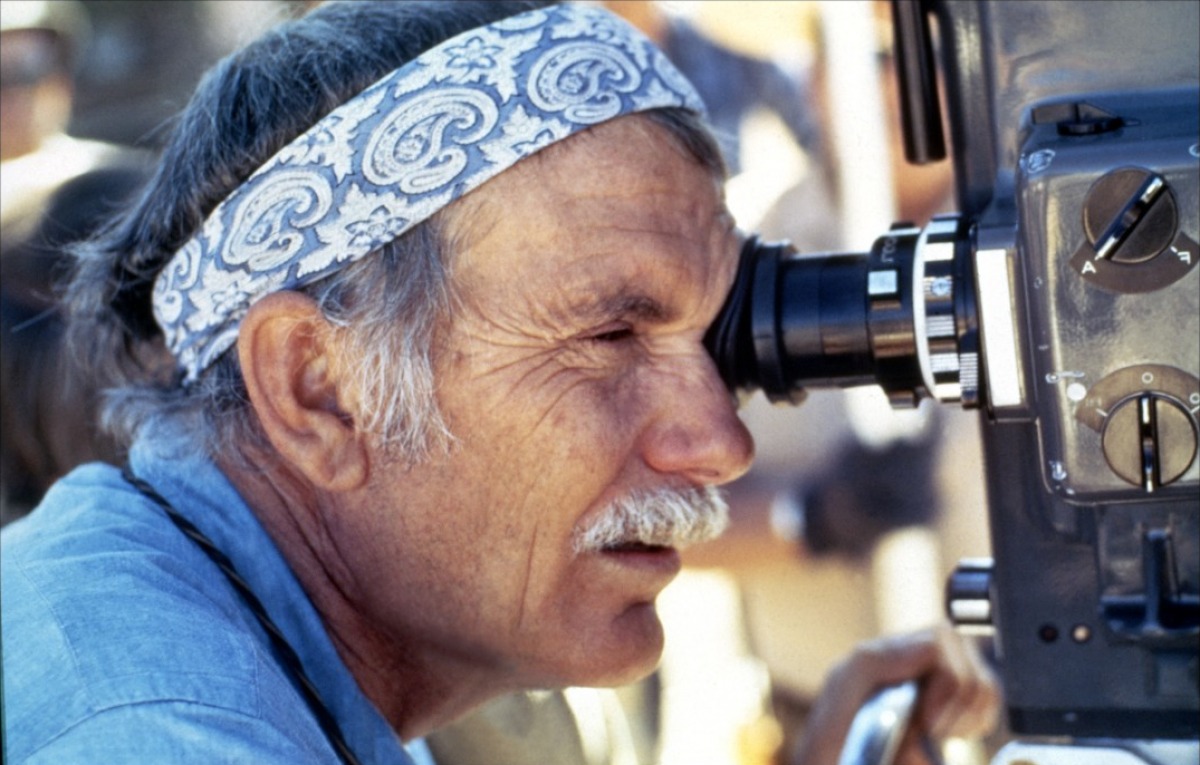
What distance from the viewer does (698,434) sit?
1246 millimetres

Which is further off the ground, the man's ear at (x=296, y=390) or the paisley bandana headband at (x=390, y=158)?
the paisley bandana headband at (x=390, y=158)

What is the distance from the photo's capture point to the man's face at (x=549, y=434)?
4.04 feet

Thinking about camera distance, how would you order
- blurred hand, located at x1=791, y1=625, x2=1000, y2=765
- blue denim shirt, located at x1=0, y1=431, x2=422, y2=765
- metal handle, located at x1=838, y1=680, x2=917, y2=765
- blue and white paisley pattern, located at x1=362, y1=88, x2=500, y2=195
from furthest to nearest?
blurred hand, located at x1=791, y1=625, x2=1000, y2=765 → metal handle, located at x1=838, y1=680, x2=917, y2=765 → blue and white paisley pattern, located at x1=362, y1=88, x2=500, y2=195 → blue denim shirt, located at x1=0, y1=431, x2=422, y2=765

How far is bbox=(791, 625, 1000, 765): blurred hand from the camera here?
5.54ft

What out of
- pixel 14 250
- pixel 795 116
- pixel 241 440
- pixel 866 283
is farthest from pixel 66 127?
pixel 866 283

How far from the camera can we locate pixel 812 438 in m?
2.51

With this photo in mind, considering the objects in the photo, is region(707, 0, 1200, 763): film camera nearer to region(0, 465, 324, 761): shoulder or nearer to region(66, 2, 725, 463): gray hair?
region(66, 2, 725, 463): gray hair

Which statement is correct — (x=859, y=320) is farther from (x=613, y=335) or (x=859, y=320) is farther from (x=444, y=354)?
(x=444, y=354)

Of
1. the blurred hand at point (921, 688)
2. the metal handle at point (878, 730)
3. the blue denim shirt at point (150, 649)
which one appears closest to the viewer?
the blue denim shirt at point (150, 649)

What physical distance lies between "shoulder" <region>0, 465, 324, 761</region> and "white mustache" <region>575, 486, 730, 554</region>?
0.92 feet

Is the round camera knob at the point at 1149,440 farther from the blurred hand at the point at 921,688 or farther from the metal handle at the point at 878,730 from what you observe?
the blurred hand at the point at 921,688

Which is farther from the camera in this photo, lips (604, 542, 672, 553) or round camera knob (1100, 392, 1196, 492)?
lips (604, 542, 672, 553)

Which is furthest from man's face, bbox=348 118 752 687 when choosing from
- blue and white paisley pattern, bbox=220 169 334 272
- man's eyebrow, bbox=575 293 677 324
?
blue and white paisley pattern, bbox=220 169 334 272

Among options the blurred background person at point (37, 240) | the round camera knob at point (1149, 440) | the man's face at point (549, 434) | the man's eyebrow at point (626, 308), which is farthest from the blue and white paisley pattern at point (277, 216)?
the round camera knob at point (1149, 440)
